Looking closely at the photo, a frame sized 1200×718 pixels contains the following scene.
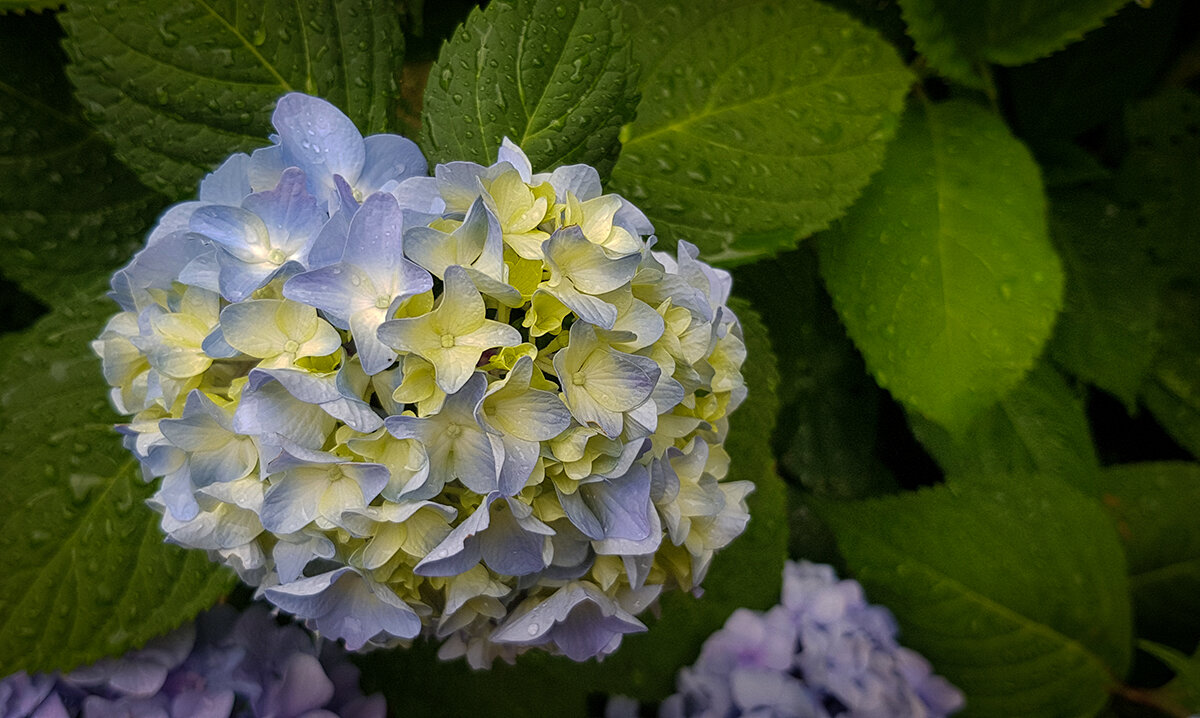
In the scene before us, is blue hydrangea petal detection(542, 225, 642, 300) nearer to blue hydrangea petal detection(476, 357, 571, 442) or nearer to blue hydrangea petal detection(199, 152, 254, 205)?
blue hydrangea petal detection(476, 357, 571, 442)

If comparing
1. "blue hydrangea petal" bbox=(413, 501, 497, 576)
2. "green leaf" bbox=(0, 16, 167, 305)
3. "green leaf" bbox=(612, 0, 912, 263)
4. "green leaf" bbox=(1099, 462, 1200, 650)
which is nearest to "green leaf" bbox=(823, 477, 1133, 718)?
"green leaf" bbox=(1099, 462, 1200, 650)

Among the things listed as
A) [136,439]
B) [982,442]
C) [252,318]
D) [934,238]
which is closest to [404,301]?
[252,318]

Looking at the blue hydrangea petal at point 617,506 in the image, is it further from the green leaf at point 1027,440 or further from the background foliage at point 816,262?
the green leaf at point 1027,440

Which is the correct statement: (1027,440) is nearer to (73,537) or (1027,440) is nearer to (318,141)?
(318,141)

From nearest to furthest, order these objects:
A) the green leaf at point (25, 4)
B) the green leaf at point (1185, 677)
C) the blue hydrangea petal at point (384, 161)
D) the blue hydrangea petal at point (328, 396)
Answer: the blue hydrangea petal at point (328, 396) → the blue hydrangea petal at point (384, 161) → the green leaf at point (25, 4) → the green leaf at point (1185, 677)

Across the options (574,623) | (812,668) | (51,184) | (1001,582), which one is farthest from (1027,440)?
(51,184)

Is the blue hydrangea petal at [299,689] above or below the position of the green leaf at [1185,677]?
above

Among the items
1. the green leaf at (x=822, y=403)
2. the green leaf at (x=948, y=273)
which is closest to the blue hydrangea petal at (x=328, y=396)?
the green leaf at (x=948, y=273)

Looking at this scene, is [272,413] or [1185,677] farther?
[1185,677]
